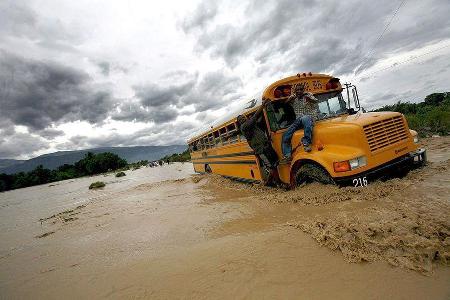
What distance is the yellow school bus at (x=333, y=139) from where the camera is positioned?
484 cm

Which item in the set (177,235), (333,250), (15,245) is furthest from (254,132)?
(15,245)

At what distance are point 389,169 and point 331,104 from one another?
7.30 ft

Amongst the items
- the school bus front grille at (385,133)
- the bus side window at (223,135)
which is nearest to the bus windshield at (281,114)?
the school bus front grille at (385,133)

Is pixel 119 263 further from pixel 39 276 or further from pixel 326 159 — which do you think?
pixel 326 159

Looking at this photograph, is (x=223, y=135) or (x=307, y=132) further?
(x=223, y=135)

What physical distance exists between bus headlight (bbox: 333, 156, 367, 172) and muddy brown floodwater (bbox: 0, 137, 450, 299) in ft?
1.19

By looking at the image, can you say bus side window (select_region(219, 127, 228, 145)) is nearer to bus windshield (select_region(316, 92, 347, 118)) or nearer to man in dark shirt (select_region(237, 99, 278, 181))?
man in dark shirt (select_region(237, 99, 278, 181))

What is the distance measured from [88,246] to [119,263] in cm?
188

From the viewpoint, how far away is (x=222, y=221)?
17.1ft

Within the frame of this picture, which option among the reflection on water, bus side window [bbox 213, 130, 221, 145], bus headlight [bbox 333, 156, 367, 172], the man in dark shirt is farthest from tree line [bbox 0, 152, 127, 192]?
bus headlight [bbox 333, 156, 367, 172]

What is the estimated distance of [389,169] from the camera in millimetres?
5059

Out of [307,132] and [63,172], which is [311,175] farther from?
[63,172]

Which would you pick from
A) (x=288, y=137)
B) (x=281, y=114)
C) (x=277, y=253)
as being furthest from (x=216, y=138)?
(x=277, y=253)

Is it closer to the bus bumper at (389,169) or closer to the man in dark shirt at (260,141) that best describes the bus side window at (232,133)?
the man in dark shirt at (260,141)
